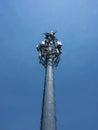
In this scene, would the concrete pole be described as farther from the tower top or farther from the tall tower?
the tower top

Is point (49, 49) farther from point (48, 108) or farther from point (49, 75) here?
point (48, 108)

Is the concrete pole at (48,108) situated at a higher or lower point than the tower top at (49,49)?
lower

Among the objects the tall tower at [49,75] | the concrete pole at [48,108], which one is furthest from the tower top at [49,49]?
the concrete pole at [48,108]

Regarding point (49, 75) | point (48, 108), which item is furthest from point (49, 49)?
point (48, 108)

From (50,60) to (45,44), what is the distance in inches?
99.0

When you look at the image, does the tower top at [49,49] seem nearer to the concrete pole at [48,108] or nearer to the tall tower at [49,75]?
the tall tower at [49,75]

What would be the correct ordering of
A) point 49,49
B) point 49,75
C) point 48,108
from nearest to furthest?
1. point 48,108
2. point 49,75
3. point 49,49

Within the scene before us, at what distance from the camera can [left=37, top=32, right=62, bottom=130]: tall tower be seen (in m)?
19.8

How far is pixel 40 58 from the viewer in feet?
89.3

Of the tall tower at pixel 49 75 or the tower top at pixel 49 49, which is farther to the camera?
the tower top at pixel 49 49

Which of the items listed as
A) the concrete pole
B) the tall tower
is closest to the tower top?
the tall tower

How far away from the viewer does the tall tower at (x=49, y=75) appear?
19.8m

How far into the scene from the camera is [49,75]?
23734 mm

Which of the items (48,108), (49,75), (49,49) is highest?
(49,49)
